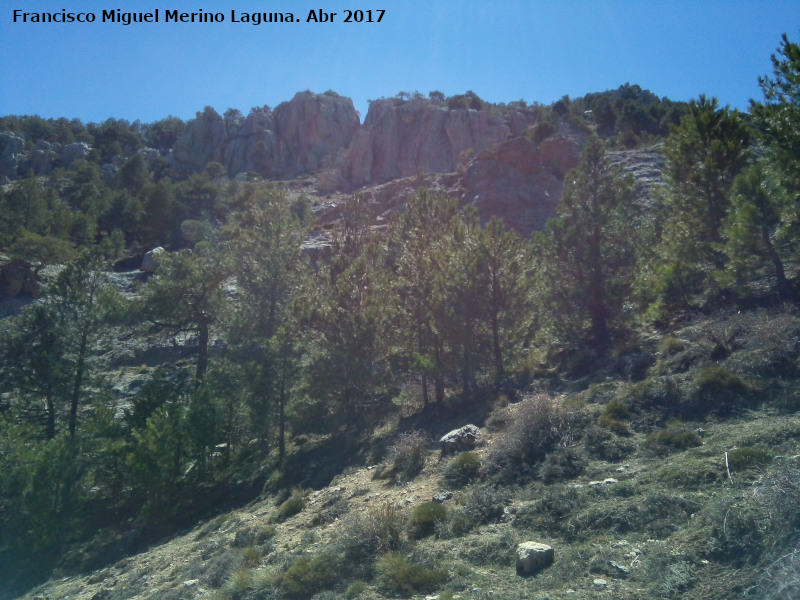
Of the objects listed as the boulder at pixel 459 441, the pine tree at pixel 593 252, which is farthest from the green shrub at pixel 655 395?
the pine tree at pixel 593 252

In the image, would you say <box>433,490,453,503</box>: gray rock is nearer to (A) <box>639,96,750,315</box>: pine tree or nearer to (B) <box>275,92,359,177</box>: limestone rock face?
(A) <box>639,96,750,315</box>: pine tree

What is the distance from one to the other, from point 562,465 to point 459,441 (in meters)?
3.91

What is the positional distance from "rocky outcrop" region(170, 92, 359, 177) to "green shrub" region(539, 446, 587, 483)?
263ft

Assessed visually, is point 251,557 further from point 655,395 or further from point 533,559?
point 655,395

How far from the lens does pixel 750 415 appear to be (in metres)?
12.3

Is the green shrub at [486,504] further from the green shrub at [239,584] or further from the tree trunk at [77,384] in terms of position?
the tree trunk at [77,384]

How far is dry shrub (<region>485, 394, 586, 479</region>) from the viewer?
13133 mm

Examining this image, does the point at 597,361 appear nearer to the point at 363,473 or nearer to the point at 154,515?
the point at 363,473

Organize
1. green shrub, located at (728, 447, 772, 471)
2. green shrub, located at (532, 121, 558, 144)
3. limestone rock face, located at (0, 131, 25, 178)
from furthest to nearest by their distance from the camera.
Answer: limestone rock face, located at (0, 131, 25, 178), green shrub, located at (532, 121, 558, 144), green shrub, located at (728, 447, 772, 471)

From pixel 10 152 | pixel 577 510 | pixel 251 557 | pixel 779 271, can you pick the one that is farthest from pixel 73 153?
pixel 577 510

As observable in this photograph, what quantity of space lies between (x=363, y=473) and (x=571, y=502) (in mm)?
7996

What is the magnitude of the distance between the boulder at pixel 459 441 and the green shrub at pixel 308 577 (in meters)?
5.68

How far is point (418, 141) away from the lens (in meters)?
79.6

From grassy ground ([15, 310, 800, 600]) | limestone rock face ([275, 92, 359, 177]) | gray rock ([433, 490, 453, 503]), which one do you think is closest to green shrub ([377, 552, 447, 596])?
grassy ground ([15, 310, 800, 600])
